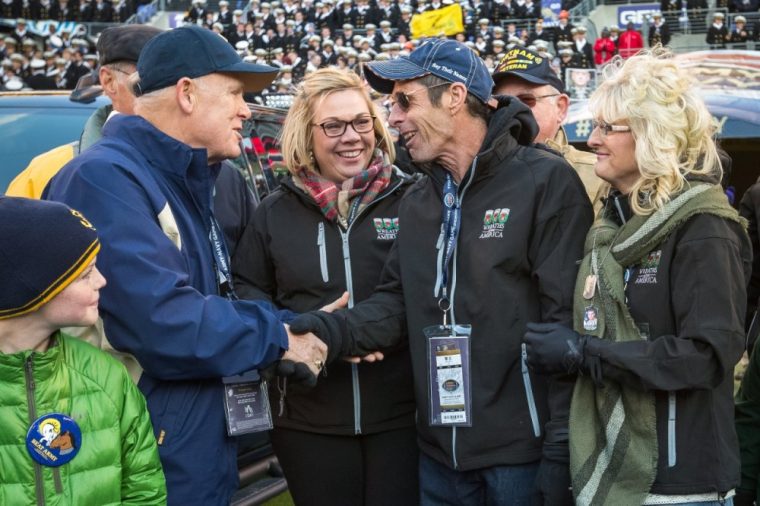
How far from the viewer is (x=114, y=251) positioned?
2.64 metres

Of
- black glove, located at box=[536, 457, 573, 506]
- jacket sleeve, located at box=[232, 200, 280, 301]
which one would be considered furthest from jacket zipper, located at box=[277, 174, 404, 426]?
black glove, located at box=[536, 457, 573, 506]


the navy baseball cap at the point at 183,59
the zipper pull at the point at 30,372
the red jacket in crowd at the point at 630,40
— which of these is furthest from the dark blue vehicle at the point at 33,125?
the red jacket in crowd at the point at 630,40

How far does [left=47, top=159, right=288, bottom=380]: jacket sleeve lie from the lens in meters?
2.64

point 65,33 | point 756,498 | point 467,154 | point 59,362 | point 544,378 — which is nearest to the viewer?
point 59,362

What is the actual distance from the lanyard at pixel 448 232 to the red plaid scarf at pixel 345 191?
0.52 m

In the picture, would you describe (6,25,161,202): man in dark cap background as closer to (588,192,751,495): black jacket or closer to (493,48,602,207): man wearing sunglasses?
(493,48,602,207): man wearing sunglasses

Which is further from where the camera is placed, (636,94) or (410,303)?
(410,303)

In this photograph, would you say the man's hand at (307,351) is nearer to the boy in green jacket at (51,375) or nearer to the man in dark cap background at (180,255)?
the man in dark cap background at (180,255)

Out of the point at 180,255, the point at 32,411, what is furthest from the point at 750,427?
the point at 32,411

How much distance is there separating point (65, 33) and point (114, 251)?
3097cm

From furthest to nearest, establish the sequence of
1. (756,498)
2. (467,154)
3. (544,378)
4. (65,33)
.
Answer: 1. (65,33)
2. (756,498)
3. (467,154)
4. (544,378)

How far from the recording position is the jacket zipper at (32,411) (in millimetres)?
2398

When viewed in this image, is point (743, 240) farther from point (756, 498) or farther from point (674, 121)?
point (756, 498)

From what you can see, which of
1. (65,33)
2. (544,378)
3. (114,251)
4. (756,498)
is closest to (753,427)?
(756,498)
